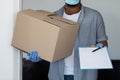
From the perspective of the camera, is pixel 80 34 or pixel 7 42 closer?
pixel 7 42

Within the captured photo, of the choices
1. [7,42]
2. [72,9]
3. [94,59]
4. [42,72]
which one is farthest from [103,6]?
[7,42]

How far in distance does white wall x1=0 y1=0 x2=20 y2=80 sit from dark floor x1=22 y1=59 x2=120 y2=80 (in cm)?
178

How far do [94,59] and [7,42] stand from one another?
0.65 m

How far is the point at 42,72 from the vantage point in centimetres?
334

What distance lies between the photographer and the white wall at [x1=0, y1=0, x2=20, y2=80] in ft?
4.79

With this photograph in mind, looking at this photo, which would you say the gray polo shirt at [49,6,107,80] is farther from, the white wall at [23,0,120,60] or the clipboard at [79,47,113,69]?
the white wall at [23,0,120,60]

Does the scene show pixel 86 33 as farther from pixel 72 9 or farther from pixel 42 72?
pixel 42 72

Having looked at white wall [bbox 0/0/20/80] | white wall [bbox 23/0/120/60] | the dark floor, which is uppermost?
white wall [bbox 0/0/20/80]

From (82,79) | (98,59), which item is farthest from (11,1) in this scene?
(82,79)

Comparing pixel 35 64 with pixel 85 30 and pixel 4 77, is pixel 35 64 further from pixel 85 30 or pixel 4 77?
pixel 4 77

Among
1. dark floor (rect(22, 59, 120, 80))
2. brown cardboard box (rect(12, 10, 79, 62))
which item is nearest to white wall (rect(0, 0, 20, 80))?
brown cardboard box (rect(12, 10, 79, 62))

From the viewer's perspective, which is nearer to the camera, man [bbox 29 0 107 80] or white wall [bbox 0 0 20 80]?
white wall [bbox 0 0 20 80]

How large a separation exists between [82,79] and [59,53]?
637 mm

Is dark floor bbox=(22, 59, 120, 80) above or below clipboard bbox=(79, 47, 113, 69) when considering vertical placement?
below
